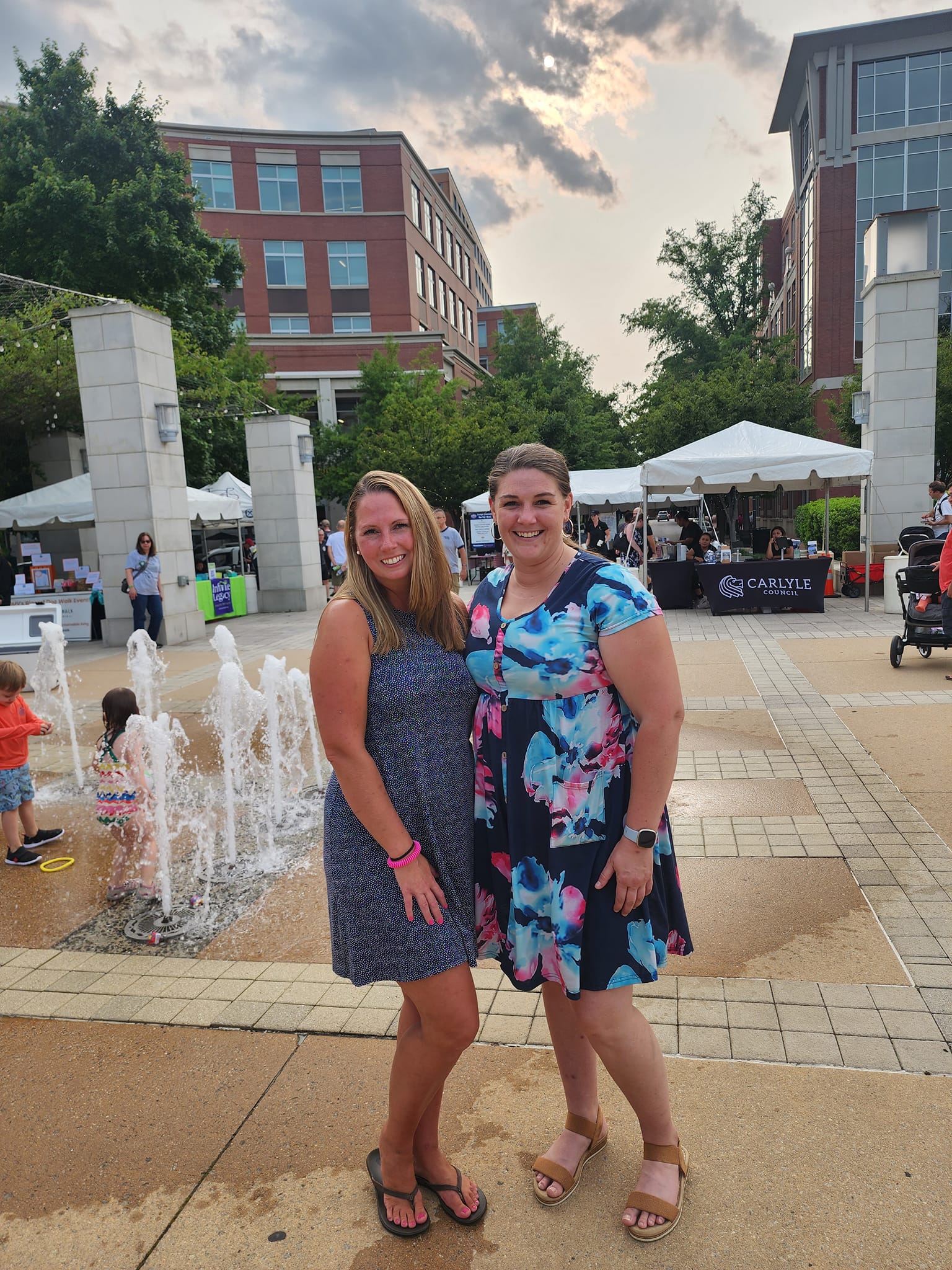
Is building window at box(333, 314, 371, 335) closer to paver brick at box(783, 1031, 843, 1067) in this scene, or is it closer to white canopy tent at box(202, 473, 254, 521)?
white canopy tent at box(202, 473, 254, 521)

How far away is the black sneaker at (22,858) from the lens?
503 centimetres

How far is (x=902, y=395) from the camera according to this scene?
52.4 feet

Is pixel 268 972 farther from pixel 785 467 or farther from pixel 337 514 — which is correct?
pixel 337 514

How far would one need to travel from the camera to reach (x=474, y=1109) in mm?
2695

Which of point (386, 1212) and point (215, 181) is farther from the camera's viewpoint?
point (215, 181)

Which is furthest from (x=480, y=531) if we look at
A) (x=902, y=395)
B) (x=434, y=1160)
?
(x=434, y=1160)

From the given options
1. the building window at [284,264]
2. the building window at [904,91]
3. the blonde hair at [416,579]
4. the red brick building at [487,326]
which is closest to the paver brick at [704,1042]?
the blonde hair at [416,579]

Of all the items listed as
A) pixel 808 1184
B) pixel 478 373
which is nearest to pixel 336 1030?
pixel 808 1184

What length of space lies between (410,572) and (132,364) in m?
13.6

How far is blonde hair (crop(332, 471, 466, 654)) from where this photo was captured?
215cm

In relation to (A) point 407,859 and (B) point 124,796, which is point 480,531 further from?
(A) point 407,859

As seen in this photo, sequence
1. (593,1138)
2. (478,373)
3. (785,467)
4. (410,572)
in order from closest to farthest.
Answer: (410,572), (593,1138), (785,467), (478,373)

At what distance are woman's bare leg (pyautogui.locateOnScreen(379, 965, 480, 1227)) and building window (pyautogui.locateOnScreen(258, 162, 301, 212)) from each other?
156 feet

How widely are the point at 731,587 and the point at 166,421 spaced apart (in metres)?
9.81
